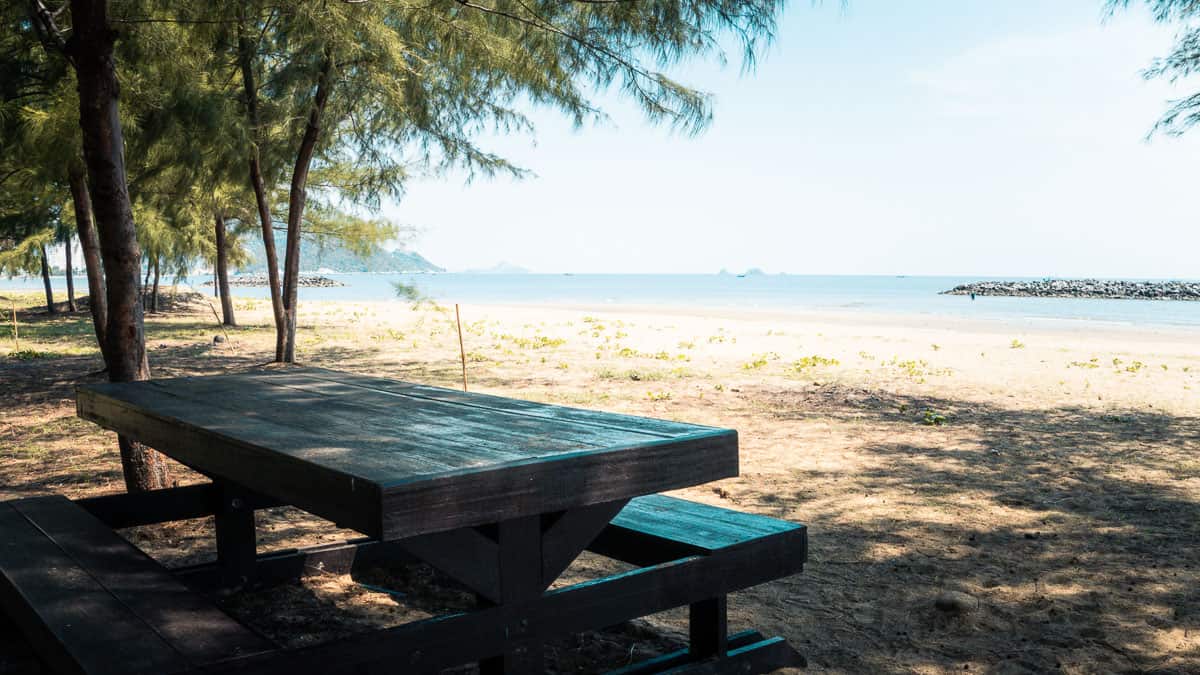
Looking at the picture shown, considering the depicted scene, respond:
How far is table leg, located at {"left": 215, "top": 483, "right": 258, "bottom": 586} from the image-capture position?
3.54 m

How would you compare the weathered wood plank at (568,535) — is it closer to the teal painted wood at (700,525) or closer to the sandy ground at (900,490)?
the teal painted wood at (700,525)

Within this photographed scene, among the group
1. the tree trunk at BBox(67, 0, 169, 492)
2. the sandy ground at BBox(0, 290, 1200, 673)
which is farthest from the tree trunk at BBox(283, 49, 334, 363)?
the tree trunk at BBox(67, 0, 169, 492)

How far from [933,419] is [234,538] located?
587 centimetres

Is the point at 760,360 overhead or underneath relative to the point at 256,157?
underneath

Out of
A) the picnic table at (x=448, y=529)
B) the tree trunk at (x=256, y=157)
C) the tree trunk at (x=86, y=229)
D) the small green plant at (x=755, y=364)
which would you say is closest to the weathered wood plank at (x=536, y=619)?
the picnic table at (x=448, y=529)

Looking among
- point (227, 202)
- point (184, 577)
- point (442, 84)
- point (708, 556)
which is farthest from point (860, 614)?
point (227, 202)

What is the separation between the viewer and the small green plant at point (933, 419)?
7.53 meters

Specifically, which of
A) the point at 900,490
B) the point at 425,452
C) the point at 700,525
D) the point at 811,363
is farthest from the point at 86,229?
the point at 811,363

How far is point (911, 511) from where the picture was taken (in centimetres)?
483

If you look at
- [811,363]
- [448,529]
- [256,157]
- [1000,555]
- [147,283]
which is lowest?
[1000,555]

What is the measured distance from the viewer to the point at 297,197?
1160 centimetres

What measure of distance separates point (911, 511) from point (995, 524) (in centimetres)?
43

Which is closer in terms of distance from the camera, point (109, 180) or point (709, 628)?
point (709, 628)

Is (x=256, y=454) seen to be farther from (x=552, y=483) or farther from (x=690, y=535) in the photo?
(x=690, y=535)
